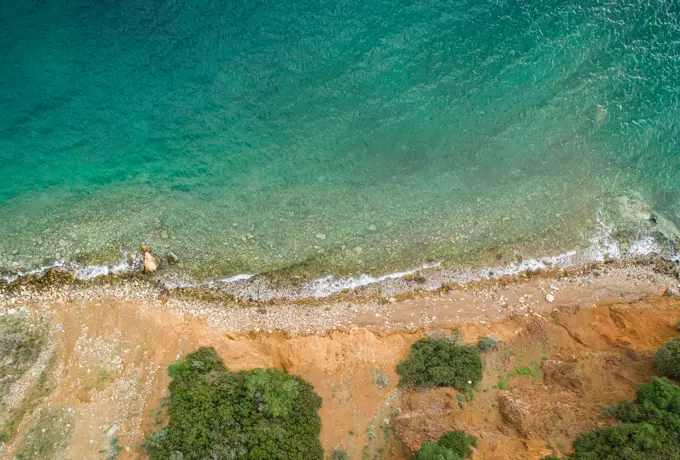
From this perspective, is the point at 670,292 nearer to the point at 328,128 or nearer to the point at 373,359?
the point at 373,359

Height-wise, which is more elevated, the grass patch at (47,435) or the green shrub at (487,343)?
the grass patch at (47,435)

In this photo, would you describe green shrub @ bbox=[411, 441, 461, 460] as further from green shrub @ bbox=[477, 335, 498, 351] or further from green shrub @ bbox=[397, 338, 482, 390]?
green shrub @ bbox=[477, 335, 498, 351]

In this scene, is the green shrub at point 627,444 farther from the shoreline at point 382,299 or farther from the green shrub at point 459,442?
the shoreline at point 382,299

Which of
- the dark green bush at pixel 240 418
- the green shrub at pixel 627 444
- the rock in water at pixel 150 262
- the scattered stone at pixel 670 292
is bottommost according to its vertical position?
the scattered stone at pixel 670 292

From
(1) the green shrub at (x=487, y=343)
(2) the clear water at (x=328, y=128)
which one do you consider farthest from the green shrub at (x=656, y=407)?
(2) the clear water at (x=328, y=128)

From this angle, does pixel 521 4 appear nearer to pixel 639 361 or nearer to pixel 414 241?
pixel 414 241

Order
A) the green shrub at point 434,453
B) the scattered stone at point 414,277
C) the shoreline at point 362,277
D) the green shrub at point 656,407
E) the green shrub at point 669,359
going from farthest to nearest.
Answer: the scattered stone at point 414,277
the shoreline at point 362,277
the green shrub at point 669,359
the green shrub at point 434,453
the green shrub at point 656,407
